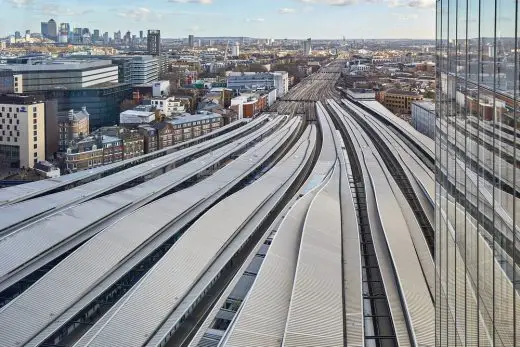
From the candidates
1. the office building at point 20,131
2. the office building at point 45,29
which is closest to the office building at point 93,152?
the office building at point 20,131

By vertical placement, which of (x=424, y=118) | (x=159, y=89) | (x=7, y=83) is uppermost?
(x=159, y=89)

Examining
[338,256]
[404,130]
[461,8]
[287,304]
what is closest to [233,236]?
[338,256]

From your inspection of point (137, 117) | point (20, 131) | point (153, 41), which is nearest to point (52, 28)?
point (153, 41)

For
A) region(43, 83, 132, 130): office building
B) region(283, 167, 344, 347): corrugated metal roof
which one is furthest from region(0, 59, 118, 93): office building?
region(283, 167, 344, 347): corrugated metal roof

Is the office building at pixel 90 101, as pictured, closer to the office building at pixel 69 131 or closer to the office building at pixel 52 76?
the office building at pixel 52 76

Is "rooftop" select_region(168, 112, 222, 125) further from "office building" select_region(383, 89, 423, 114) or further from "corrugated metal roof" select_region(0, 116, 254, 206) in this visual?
"office building" select_region(383, 89, 423, 114)

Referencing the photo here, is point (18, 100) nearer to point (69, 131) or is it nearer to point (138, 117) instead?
point (69, 131)
